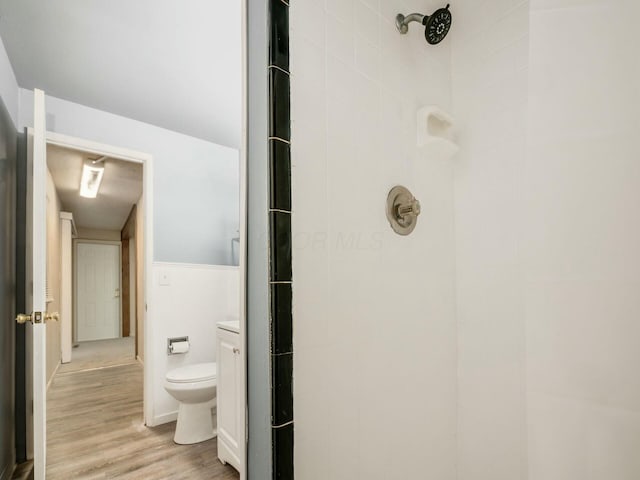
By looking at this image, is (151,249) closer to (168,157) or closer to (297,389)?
(168,157)

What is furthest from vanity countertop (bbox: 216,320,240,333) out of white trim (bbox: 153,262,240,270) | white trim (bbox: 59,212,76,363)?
white trim (bbox: 59,212,76,363)

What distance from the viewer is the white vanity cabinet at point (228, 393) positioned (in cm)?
167

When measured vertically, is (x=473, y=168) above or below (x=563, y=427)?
above

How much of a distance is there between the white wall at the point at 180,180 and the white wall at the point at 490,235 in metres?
2.19

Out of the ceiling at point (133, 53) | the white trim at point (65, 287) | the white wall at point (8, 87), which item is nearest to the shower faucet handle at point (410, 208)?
the ceiling at point (133, 53)

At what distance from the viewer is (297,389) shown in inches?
33.2

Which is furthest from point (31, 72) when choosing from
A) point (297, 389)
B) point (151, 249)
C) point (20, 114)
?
point (297, 389)

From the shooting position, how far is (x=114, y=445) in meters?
2.22

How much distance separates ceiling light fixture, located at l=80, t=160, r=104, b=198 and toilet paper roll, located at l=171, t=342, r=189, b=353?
1.83 m

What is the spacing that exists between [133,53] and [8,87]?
30.0 inches

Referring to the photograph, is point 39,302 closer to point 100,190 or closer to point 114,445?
point 114,445

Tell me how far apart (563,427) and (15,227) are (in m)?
2.74

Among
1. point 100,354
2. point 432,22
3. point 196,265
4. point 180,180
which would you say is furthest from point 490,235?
point 100,354

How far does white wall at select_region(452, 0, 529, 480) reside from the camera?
1229 mm
